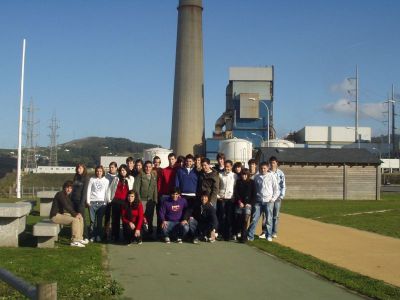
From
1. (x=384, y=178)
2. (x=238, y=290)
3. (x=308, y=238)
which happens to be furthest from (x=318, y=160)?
(x=384, y=178)

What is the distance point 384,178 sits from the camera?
260 ft

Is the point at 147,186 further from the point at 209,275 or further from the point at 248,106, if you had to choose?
the point at 248,106

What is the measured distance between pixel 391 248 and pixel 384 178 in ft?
Result: 237

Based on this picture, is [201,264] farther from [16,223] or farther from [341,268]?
[16,223]

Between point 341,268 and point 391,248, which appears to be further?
point 391,248

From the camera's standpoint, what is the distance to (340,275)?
25.2ft

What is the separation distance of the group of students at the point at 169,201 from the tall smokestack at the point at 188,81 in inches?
1897

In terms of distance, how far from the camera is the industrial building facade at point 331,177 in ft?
125

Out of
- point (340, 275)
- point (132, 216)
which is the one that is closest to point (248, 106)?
point (132, 216)

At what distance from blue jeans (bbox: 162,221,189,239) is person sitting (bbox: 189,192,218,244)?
168mm

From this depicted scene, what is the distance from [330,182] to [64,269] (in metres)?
32.6

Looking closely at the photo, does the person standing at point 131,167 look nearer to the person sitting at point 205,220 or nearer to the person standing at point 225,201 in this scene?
the person sitting at point 205,220

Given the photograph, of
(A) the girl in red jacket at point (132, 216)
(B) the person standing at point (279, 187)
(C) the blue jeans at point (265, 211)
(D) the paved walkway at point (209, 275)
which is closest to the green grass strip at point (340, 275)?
(D) the paved walkway at point (209, 275)

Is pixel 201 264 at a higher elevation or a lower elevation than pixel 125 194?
lower
